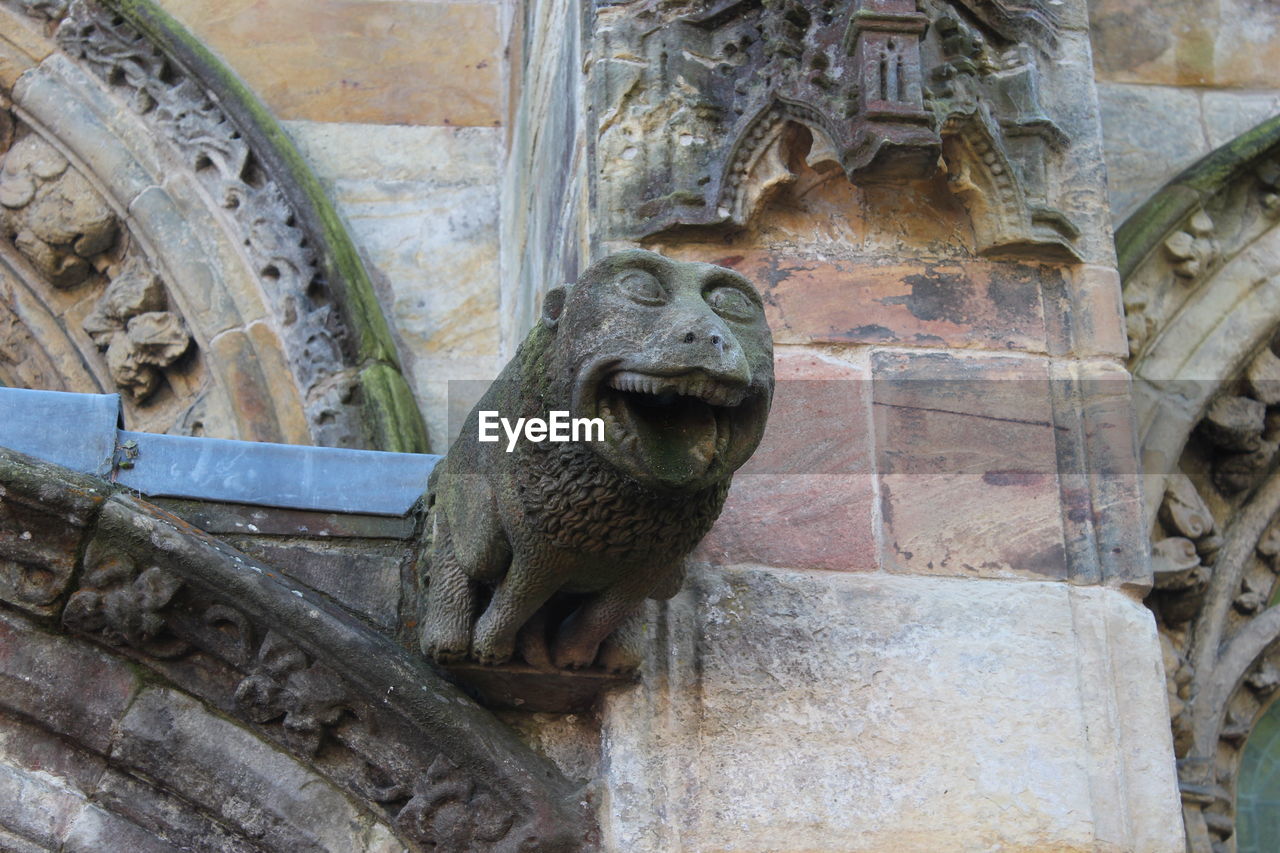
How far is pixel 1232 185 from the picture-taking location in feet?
15.8

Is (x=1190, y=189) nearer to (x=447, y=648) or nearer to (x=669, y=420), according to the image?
(x=669, y=420)

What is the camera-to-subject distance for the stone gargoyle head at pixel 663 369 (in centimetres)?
281

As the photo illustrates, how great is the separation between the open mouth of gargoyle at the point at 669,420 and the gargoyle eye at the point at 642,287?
0.13 meters

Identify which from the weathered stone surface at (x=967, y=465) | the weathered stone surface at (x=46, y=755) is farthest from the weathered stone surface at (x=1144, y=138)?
the weathered stone surface at (x=46, y=755)

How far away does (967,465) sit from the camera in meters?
3.57

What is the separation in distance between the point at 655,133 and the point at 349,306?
1.15 m

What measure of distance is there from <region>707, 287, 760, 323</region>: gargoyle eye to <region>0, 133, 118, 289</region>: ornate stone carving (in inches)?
93.0

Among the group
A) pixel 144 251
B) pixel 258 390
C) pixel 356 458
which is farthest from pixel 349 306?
pixel 356 458

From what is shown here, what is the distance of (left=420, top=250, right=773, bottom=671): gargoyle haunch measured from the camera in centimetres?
286

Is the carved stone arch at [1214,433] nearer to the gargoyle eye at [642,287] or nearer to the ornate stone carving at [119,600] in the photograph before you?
the gargoyle eye at [642,287]

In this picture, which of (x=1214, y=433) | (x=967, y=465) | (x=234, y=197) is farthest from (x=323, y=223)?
(x=1214, y=433)

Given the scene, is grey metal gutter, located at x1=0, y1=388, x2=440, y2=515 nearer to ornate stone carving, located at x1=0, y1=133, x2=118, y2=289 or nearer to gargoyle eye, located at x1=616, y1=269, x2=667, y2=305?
gargoyle eye, located at x1=616, y1=269, x2=667, y2=305

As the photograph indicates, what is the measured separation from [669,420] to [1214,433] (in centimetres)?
221

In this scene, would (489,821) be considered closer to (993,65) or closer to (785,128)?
(785,128)
